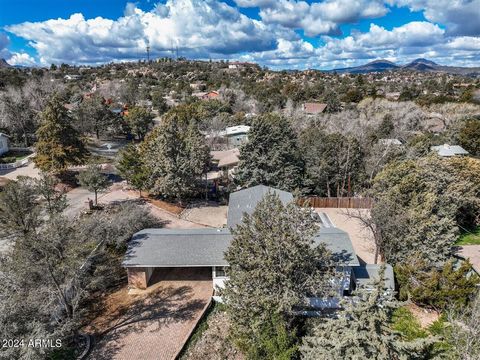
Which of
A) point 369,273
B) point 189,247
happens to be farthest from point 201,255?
point 369,273

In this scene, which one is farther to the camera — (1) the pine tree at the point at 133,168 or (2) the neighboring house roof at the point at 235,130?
(2) the neighboring house roof at the point at 235,130

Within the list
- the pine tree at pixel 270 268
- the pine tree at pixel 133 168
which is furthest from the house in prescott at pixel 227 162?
the pine tree at pixel 270 268

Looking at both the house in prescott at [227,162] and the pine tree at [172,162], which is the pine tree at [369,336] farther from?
the house in prescott at [227,162]

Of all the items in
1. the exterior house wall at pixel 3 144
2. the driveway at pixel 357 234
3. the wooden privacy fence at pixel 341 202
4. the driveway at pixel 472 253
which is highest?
the exterior house wall at pixel 3 144

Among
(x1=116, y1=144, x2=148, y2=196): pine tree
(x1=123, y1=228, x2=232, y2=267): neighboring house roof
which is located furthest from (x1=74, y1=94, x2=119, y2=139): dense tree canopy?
(x1=123, y1=228, x2=232, y2=267): neighboring house roof

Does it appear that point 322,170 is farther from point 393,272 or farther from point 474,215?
point 393,272

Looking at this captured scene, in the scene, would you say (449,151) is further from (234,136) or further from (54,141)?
(54,141)

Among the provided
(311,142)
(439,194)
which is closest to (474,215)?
(439,194)
